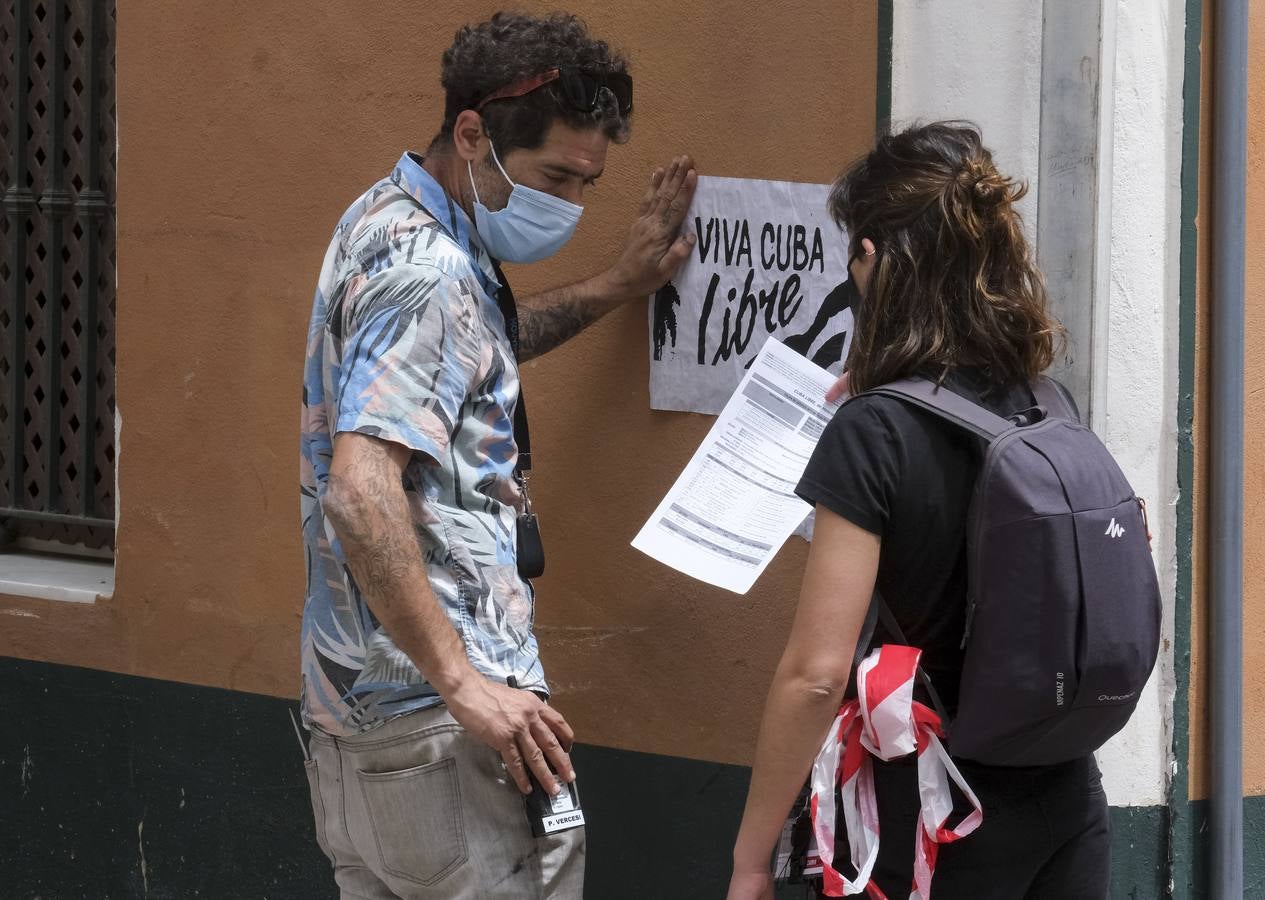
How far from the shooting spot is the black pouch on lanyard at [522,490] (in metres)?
2.78

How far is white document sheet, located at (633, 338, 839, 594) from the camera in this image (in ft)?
9.89

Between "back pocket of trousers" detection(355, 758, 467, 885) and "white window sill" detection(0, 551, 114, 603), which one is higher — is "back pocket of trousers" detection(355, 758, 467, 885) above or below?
below

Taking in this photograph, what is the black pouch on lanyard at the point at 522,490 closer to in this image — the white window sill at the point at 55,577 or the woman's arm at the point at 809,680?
the woman's arm at the point at 809,680

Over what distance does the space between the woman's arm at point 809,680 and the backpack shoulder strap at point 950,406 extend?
192mm

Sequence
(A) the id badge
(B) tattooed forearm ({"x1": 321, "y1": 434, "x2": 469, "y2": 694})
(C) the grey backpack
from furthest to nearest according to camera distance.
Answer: (A) the id badge, (B) tattooed forearm ({"x1": 321, "y1": 434, "x2": 469, "y2": 694}), (C) the grey backpack

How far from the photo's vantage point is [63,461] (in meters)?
4.84

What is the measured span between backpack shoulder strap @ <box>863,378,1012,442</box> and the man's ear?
93 centimetres

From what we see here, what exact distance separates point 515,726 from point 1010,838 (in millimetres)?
755

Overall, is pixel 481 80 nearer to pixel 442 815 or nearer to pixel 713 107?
pixel 713 107

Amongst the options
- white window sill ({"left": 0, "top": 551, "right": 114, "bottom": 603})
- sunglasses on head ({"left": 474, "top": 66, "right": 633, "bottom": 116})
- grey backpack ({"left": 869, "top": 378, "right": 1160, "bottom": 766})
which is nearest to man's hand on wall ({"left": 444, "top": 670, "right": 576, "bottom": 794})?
grey backpack ({"left": 869, "top": 378, "right": 1160, "bottom": 766})

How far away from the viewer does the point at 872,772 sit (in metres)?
2.33

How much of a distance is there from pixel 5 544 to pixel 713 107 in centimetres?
285

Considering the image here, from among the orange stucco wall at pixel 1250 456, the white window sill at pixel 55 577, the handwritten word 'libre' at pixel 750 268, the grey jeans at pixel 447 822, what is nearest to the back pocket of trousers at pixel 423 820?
the grey jeans at pixel 447 822

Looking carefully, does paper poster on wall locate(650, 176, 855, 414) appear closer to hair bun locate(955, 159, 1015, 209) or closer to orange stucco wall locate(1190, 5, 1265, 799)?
orange stucco wall locate(1190, 5, 1265, 799)
